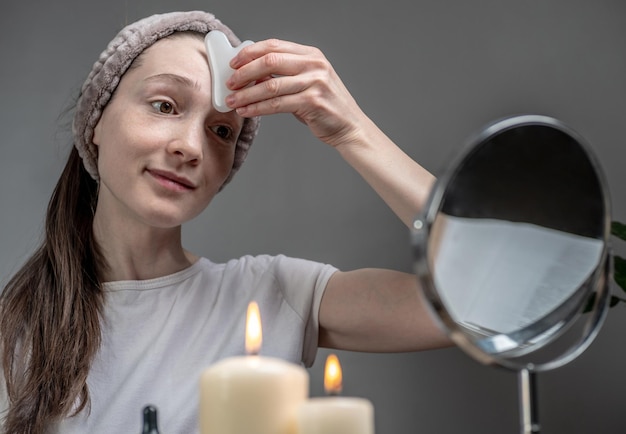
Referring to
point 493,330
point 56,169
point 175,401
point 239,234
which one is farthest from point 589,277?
point 56,169

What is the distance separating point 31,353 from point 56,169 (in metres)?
0.66

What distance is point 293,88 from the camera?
1.08 metres

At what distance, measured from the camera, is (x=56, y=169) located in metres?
1.76

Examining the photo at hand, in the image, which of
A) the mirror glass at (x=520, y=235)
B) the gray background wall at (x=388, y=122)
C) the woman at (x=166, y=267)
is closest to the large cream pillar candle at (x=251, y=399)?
the mirror glass at (x=520, y=235)

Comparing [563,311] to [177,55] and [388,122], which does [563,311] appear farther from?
[388,122]

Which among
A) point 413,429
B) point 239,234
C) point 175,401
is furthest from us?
point 239,234

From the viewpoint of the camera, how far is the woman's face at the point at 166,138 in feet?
3.73

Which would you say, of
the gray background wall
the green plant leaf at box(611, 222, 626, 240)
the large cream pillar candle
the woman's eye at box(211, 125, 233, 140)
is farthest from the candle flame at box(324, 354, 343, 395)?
the gray background wall

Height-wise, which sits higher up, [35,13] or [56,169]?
[35,13]

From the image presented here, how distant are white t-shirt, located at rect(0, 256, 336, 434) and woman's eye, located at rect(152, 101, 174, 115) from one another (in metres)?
0.33

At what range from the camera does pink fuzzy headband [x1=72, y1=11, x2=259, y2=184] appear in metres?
1.23

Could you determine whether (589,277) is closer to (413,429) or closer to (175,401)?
(175,401)

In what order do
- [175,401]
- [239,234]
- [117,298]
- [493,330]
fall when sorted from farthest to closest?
[239,234]
[117,298]
[175,401]
[493,330]

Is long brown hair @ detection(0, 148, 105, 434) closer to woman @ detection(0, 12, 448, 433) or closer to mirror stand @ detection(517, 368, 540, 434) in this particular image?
woman @ detection(0, 12, 448, 433)
